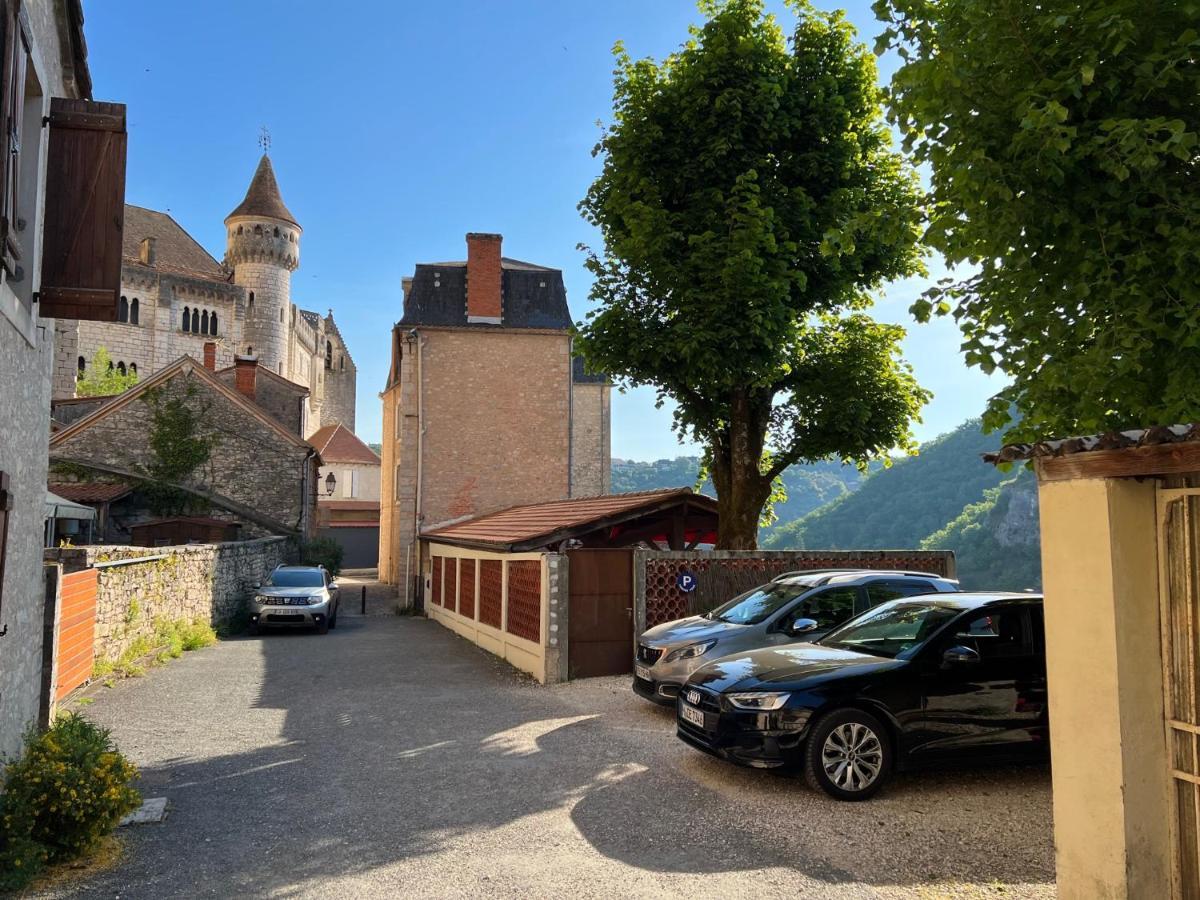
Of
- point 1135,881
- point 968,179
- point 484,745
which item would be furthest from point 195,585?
point 1135,881

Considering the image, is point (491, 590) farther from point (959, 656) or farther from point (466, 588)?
point (959, 656)

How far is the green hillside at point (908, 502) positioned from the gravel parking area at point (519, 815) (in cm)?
5940

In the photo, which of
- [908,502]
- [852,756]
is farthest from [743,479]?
[908,502]

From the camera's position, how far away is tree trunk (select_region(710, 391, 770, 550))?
553 inches

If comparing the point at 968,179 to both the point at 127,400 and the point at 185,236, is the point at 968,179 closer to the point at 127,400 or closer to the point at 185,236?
the point at 127,400

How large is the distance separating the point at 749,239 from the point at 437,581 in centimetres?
1368

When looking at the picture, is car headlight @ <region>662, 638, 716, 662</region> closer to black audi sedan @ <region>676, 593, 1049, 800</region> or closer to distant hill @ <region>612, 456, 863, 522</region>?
black audi sedan @ <region>676, 593, 1049, 800</region>

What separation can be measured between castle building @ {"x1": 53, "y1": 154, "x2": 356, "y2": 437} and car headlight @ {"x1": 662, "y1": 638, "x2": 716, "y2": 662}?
57.6 m

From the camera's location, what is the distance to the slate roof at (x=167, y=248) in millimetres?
66938

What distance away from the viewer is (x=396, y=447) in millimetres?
29859

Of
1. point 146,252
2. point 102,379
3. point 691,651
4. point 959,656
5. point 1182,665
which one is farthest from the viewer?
point 146,252

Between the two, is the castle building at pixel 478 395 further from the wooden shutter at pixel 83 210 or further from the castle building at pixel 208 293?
the castle building at pixel 208 293

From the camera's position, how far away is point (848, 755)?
21.3 ft

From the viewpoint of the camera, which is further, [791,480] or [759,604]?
[791,480]
